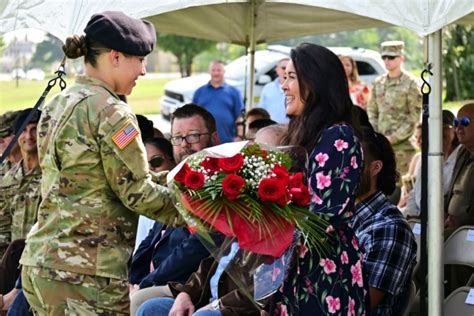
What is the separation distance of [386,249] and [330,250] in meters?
0.92

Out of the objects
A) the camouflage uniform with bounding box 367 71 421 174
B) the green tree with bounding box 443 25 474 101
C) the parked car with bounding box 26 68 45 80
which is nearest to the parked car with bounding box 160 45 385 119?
the green tree with bounding box 443 25 474 101

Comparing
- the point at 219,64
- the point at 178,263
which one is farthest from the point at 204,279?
the point at 219,64

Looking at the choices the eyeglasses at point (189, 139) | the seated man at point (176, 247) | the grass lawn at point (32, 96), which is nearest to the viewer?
the seated man at point (176, 247)

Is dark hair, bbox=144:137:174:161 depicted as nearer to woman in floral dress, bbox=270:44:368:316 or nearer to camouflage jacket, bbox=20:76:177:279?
woman in floral dress, bbox=270:44:368:316

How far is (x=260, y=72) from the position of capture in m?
19.0

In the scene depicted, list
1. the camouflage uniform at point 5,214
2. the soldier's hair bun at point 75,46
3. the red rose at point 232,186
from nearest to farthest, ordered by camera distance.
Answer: the red rose at point 232,186 → the soldier's hair bun at point 75,46 → the camouflage uniform at point 5,214

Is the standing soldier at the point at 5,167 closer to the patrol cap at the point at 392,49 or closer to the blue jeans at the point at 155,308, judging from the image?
the blue jeans at the point at 155,308

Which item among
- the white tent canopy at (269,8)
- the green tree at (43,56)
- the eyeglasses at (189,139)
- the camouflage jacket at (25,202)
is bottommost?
the camouflage jacket at (25,202)

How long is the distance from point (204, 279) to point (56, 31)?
5.02ft

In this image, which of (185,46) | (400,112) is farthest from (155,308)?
(185,46)

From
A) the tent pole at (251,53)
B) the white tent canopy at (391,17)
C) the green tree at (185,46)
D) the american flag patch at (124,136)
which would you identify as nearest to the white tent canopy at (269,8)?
the white tent canopy at (391,17)

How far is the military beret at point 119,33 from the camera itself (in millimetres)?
4094

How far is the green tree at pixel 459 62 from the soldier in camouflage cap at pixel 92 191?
1893 centimetres

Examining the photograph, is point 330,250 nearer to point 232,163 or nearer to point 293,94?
point 232,163
